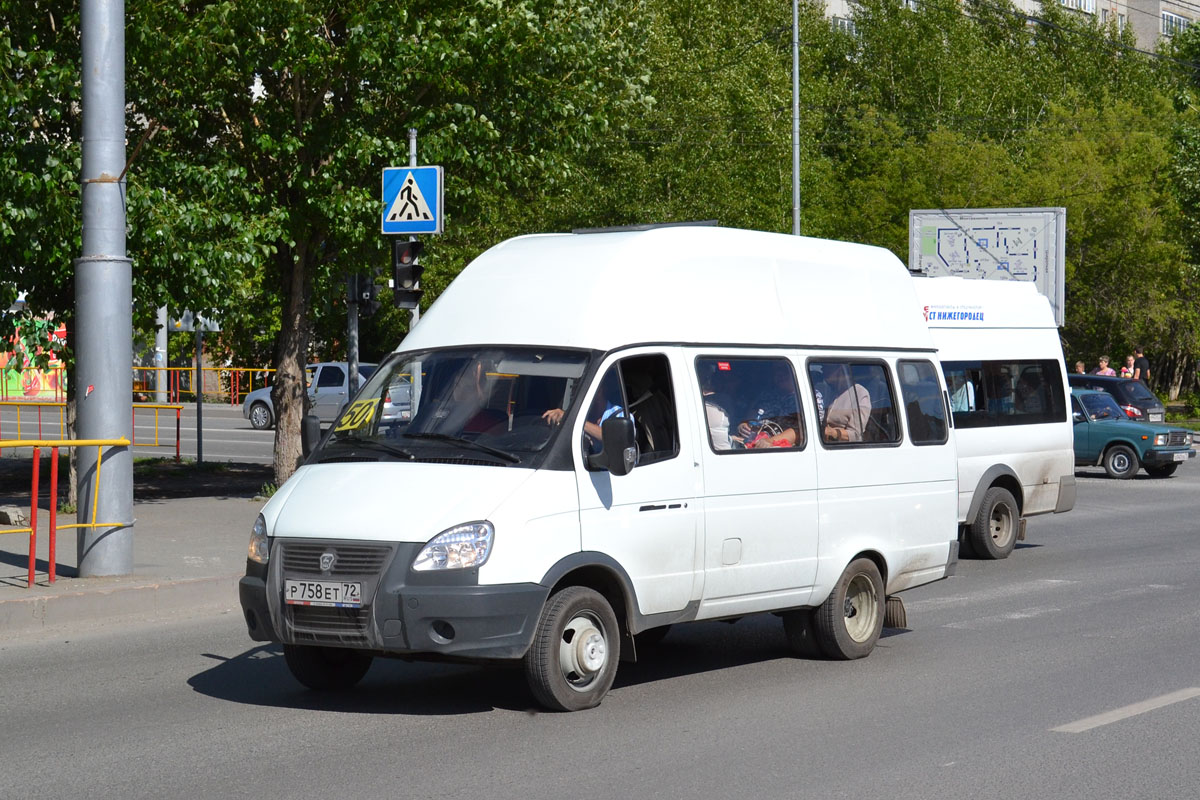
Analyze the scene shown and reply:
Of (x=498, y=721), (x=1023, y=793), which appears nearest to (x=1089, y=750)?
(x=1023, y=793)

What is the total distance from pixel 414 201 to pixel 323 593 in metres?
8.28

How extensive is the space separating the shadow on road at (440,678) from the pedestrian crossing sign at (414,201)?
6.16 meters

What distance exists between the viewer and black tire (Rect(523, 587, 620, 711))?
7.46 m

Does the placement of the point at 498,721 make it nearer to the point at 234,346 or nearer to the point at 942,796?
the point at 942,796

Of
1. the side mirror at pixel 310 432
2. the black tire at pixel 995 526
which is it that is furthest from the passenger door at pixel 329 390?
the side mirror at pixel 310 432

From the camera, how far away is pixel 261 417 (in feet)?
126

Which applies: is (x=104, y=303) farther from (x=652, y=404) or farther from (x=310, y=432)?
(x=652, y=404)

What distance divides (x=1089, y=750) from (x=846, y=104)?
5356cm

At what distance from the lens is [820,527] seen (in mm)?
9078

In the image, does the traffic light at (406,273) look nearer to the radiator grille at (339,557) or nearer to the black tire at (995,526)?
the black tire at (995,526)

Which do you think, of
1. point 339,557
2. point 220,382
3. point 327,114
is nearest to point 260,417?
point 220,382

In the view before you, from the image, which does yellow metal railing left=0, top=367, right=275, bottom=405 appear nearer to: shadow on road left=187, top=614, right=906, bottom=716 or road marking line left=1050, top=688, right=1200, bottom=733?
shadow on road left=187, top=614, right=906, bottom=716

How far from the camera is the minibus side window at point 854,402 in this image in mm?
9336

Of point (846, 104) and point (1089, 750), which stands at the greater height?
point (846, 104)
